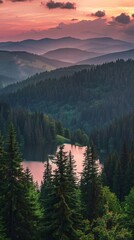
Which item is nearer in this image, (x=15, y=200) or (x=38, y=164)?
(x=15, y=200)

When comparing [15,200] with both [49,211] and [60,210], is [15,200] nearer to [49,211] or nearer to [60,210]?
[49,211]

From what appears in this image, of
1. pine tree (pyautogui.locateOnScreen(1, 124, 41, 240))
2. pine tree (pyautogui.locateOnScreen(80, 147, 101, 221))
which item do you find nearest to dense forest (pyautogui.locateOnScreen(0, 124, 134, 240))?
pine tree (pyautogui.locateOnScreen(1, 124, 41, 240))

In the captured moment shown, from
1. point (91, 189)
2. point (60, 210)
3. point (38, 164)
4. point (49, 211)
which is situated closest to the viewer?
point (60, 210)

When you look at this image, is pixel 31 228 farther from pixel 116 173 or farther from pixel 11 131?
pixel 116 173

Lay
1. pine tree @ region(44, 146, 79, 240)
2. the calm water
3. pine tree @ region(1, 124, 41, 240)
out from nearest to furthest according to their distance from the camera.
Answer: pine tree @ region(44, 146, 79, 240)
pine tree @ region(1, 124, 41, 240)
the calm water

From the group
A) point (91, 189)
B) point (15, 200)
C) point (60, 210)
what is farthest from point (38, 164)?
point (60, 210)

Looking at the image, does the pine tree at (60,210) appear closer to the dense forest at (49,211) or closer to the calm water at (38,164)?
the dense forest at (49,211)

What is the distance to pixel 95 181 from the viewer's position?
5519cm

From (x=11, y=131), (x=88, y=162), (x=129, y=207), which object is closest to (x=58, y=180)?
(x=11, y=131)

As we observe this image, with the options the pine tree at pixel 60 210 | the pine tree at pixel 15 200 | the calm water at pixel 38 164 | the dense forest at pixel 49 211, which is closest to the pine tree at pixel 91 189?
the dense forest at pixel 49 211

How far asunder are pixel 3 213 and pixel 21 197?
7.90ft

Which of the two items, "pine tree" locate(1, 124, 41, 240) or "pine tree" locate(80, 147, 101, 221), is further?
"pine tree" locate(80, 147, 101, 221)

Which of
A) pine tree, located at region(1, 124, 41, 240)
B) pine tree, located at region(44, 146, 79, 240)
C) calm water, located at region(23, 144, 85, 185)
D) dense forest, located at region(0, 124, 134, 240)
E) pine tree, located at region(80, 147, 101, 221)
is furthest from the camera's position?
calm water, located at region(23, 144, 85, 185)

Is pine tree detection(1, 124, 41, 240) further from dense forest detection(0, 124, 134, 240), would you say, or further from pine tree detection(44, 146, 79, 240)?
pine tree detection(44, 146, 79, 240)
